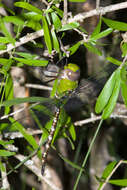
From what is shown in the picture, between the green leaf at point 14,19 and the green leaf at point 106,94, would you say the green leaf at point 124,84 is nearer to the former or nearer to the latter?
the green leaf at point 106,94

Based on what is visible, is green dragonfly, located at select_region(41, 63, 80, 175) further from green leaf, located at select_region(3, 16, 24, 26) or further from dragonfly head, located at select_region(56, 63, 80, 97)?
green leaf, located at select_region(3, 16, 24, 26)

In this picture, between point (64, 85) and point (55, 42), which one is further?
point (64, 85)

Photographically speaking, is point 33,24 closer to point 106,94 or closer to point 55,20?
point 55,20

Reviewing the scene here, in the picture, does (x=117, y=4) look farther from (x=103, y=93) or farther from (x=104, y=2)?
(x=103, y=93)

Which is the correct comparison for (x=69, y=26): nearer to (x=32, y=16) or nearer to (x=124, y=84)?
(x=32, y=16)

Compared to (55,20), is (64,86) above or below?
below

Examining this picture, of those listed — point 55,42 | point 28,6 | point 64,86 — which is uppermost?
point 28,6

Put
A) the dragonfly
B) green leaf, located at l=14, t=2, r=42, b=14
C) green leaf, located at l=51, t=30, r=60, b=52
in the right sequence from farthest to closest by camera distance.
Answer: the dragonfly, green leaf, located at l=51, t=30, r=60, b=52, green leaf, located at l=14, t=2, r=42, b=14

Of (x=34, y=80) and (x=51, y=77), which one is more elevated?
(x=51, y=77)

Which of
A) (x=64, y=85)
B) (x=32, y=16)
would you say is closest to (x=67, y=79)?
(x=64, y=85)

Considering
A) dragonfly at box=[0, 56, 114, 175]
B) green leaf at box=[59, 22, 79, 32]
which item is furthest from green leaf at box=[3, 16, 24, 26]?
dragonfly at box=[0, 56, 114, 175]

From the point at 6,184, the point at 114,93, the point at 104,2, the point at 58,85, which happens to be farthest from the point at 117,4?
the point at 6,184
